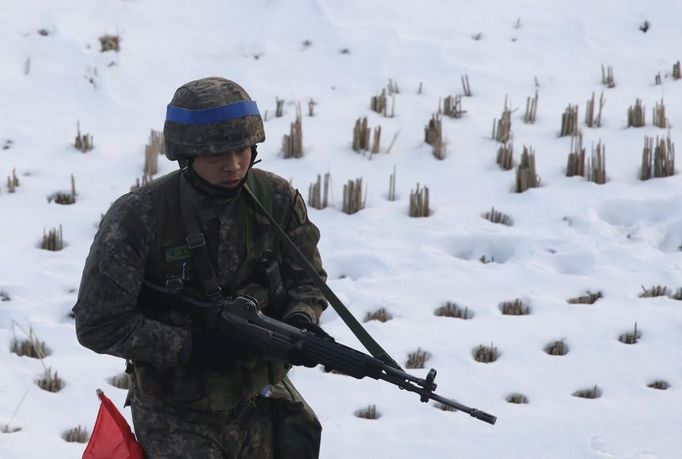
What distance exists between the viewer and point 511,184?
8.32 meters

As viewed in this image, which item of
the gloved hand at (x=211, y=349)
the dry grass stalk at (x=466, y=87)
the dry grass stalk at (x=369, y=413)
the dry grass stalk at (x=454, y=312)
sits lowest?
the dry grass stalk at (x=369, y=413)

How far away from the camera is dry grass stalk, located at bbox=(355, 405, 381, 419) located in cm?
574

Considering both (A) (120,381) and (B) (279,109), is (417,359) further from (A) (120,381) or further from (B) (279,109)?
(B) (279,109)

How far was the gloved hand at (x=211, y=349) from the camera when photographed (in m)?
3.61

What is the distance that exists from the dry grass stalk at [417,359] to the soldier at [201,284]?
93.0 inches

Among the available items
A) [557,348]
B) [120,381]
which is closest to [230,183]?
[120,381]

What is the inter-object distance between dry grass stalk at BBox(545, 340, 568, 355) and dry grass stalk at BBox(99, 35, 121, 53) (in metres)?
5.26

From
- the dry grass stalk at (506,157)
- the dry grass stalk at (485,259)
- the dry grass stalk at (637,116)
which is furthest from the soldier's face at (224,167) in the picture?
the dry grass stalk at (637,116)

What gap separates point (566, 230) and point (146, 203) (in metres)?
4.48

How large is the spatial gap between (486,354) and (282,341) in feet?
9.20

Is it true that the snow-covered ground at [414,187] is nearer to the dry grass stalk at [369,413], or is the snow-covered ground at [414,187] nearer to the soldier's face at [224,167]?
the dry grass stalk at [369,413]

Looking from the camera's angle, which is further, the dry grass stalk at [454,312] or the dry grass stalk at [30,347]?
the dry grass stalk at [454,312]

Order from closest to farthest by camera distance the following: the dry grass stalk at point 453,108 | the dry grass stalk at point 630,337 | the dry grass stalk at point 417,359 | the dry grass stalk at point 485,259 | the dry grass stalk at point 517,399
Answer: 1. the dry grass stalk at point 517,399
2. the dry grass stalk at point 417,359
3. the dry grass stalk at point 630,337
4. the dry grass stalk at point 485,259
5. the dry grass stalk at point 453,108

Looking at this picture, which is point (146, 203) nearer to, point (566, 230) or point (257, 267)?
point (257, 267)
